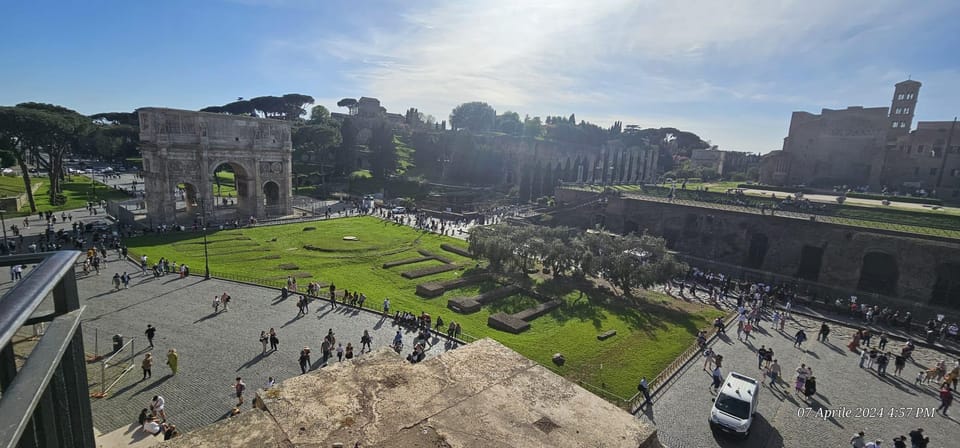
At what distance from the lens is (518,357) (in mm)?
6594

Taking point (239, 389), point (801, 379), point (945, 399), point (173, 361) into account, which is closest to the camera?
point (239, 389)

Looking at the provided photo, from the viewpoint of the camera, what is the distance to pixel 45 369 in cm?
185

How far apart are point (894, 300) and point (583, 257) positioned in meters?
19.8

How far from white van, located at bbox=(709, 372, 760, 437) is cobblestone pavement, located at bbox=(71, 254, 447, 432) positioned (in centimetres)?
972

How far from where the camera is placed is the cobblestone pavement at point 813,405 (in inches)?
538

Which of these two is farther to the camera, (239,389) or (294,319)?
(294,319)

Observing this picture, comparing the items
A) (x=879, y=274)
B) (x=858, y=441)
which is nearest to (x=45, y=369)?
(x=858, y=441)

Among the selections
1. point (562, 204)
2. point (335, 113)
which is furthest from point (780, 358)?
point (335, 113)

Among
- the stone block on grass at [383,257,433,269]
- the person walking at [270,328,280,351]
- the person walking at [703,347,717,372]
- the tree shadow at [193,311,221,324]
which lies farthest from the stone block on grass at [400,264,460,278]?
the person walking at [703,347,717,372]

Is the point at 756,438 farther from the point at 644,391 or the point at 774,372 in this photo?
the point at 774,372

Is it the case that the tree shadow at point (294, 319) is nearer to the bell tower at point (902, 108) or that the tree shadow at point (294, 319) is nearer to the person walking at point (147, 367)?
the person walking at point (147, 367)

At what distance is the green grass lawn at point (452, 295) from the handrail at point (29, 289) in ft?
51.9

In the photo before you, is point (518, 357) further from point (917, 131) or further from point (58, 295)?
point (917, 131)

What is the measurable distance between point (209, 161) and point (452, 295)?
1157 inches
